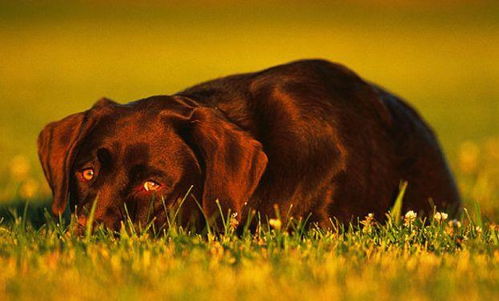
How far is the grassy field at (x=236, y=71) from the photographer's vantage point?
389 centimetres

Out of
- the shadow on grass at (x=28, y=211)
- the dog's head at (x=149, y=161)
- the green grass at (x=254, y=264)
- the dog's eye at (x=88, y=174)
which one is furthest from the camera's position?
the shadow on grass at (x=28, y=211)

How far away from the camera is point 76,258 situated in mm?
4254

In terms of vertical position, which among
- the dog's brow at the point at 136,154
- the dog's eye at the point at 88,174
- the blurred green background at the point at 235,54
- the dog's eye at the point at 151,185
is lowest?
the blurred green background at the point at 235,54

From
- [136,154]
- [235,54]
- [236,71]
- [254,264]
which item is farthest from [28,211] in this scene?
[235,54]

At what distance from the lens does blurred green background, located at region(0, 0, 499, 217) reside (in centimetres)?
1397

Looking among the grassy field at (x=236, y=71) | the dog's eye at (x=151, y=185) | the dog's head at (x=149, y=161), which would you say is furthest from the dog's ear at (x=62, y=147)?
the dog's eye at (x=151, y=185)

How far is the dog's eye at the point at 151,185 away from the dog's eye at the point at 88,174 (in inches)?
11.6

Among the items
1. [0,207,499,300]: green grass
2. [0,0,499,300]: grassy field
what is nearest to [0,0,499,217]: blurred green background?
[0,0,499,300]: grassy field

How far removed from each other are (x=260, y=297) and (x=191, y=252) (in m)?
0.83

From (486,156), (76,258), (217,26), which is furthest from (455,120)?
(217,26)

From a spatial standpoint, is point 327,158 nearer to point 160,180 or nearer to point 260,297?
point 160,180

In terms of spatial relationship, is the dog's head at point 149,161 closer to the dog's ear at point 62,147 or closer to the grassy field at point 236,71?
the dog's ear at point 62,147

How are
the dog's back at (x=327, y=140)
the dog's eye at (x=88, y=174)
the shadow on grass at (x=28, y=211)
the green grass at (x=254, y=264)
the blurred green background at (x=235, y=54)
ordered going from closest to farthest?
the green grass at (x=254, y=264), the dog's eye at (x=88, y=174), the dog's back at (x=327, y=140), the shadow on grass at (x=28, y=211), the blurred green background at (x=235, y=54)

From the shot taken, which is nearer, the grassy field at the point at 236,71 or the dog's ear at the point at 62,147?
the grassy field at the point at 236,71
